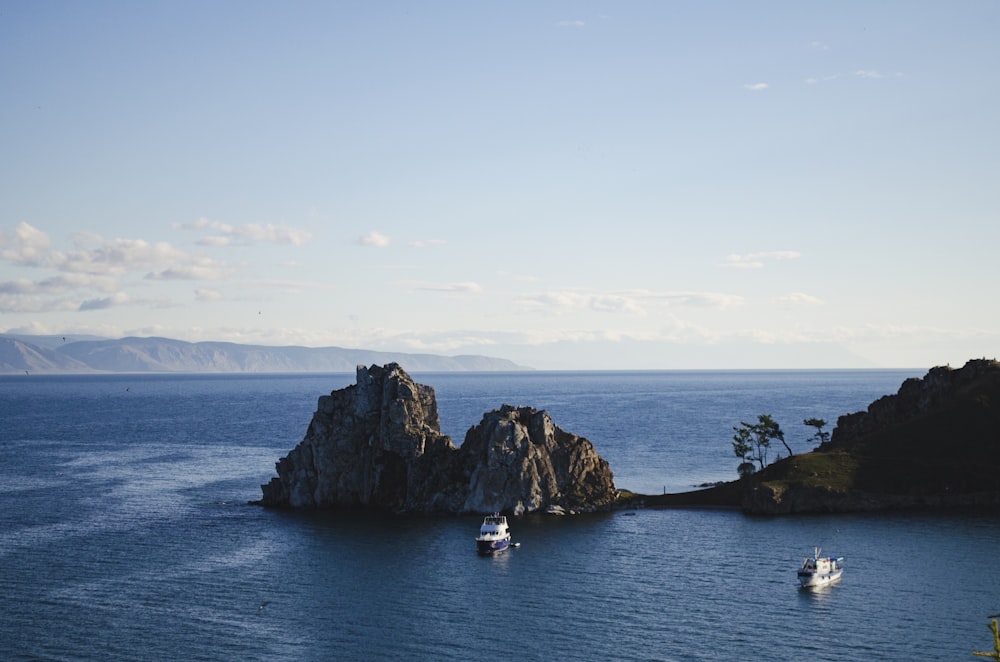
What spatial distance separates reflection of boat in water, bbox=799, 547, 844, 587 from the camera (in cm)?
10381

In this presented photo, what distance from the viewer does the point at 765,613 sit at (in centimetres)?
9481

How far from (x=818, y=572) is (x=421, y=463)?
2748 inches

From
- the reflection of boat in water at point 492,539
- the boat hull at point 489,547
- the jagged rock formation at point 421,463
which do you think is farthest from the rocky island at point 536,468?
the boat hull at point 489,547

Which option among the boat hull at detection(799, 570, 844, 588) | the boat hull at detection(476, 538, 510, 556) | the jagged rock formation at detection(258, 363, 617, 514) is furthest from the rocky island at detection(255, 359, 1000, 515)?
the boat hull at detection(799, 570, 844, 588)

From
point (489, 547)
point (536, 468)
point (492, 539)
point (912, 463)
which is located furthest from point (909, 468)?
point (489, 547)

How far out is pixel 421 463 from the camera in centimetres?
15488

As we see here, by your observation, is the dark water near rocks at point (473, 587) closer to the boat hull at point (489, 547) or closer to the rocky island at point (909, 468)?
the boat hull at point (489, 547)

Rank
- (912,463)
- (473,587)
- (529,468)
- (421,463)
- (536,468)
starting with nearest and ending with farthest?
(473,587)
(529,468)
(536,468)
(421,463)
(912,463)

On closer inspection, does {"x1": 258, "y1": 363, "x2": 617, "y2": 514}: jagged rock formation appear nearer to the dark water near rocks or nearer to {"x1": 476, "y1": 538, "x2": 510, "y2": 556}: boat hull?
the dark water near rocks

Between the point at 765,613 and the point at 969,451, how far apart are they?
8004cm

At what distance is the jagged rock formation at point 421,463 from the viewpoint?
149500 millimetres

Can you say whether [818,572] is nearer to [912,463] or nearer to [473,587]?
[473,587]

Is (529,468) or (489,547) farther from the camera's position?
(529,468)

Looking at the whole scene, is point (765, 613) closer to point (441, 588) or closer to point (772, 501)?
point (441, 588)
